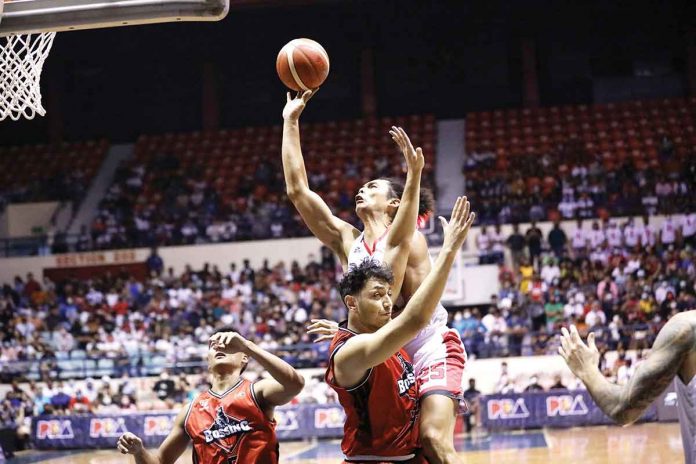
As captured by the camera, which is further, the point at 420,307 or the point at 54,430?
the point at 54,430

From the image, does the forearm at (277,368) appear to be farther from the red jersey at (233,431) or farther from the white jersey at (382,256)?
the white jersey at (382,256)

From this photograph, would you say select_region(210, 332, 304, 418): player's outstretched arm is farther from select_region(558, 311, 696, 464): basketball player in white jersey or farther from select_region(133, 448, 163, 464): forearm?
select_region(558, 311, 696, 464): basketball player in white jersey

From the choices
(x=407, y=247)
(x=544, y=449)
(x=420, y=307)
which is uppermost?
(x=407, y=247)

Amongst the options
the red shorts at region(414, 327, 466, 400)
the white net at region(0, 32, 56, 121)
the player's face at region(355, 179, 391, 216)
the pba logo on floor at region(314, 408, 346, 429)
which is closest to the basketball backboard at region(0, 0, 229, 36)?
the player's face at region(355, 179, 391, 216)

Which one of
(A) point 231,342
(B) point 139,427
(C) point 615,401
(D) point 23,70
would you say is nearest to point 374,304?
(A) point 231,342

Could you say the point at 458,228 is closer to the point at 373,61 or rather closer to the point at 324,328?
the point at 324,328

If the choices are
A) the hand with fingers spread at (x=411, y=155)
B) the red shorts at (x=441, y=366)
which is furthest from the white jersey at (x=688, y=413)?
the hand with fingers spread at (x=411, y=155)

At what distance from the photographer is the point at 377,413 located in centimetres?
424

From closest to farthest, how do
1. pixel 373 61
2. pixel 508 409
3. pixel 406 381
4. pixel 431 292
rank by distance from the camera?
pixel 431 292 → pixel 406 381 → pixel 508 409 → pixel 373 61

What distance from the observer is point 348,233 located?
5457 mm

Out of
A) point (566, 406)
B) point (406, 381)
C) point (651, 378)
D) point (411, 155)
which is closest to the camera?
point (651, 378)

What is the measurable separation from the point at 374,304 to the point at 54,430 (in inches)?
506

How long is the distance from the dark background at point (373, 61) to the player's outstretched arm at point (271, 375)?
59.6 ft

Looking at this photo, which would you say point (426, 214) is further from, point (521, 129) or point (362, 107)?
point (362, 107)
